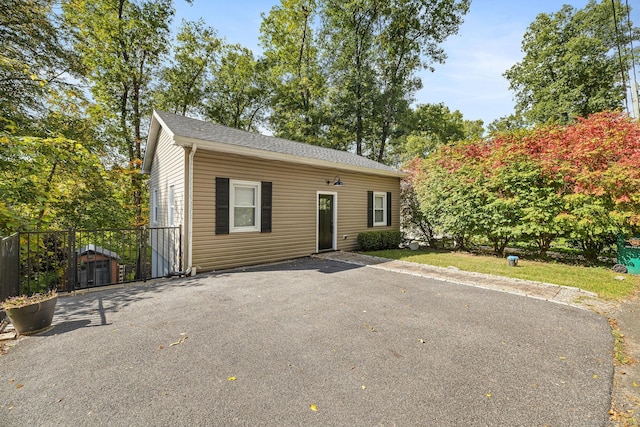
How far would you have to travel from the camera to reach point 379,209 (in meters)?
11.2

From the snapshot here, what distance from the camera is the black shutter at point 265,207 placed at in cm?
745

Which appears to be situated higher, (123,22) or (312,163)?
(123,22)

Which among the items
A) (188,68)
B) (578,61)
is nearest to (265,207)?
(188,68)

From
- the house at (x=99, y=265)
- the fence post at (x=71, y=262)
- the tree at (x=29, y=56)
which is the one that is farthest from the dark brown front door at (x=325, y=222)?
the tree at (x=29, y=56)

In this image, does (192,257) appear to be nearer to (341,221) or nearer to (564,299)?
(341,221)

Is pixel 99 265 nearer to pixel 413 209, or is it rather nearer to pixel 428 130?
pixel 413 209

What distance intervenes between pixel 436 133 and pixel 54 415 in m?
28.6

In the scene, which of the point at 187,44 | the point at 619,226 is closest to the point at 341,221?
the point at 619,226

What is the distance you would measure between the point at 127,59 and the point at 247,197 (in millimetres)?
13920

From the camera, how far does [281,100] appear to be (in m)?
20.6

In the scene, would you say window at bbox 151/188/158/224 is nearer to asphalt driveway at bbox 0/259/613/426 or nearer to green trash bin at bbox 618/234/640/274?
asphalt driveway at bbox 0/259/613/426

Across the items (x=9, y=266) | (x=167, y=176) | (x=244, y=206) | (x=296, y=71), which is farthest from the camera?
(x=296, y=71)

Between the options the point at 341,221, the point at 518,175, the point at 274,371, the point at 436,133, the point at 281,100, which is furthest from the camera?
the point at 436,133

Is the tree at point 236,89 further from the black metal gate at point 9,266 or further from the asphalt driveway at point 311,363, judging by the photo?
the asphalt driveway at point 311,363
